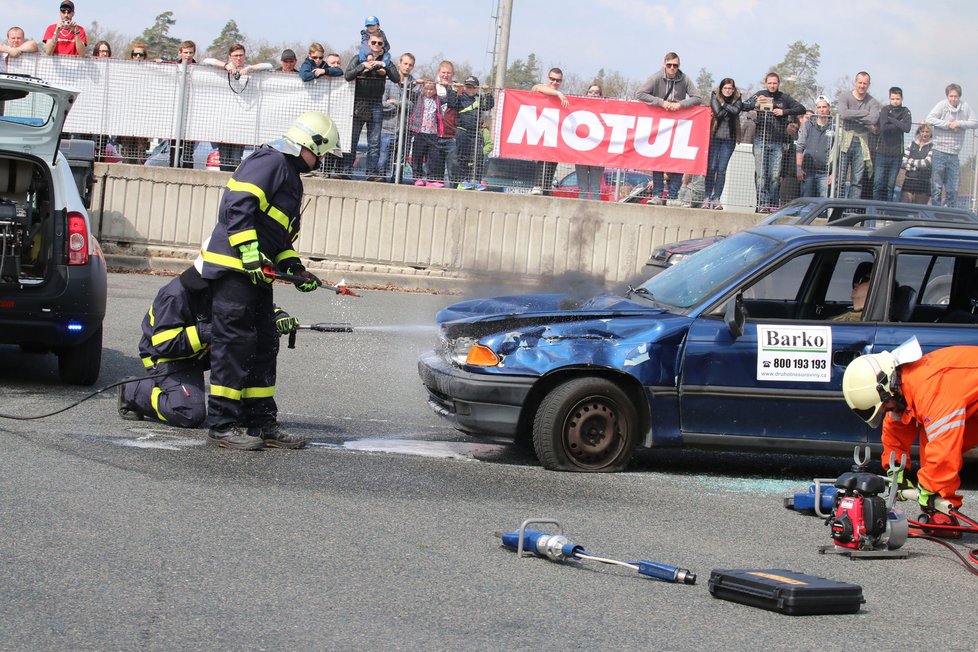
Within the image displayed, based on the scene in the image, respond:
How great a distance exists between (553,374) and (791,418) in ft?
4.55

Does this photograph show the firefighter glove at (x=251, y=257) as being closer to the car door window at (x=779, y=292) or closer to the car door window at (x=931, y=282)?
the car door window at (x=779, y=292)

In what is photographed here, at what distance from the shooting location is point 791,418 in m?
6.99

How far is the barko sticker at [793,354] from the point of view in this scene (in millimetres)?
6941

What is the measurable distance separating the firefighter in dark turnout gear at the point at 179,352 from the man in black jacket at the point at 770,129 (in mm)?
10467

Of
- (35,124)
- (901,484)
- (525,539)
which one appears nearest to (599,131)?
(35,124)

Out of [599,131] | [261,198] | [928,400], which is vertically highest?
[599,131]

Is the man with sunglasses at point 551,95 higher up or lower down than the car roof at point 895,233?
higher up

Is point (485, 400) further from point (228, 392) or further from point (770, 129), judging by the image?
point (770, 129)

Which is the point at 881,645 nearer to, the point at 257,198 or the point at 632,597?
the point at 632,597

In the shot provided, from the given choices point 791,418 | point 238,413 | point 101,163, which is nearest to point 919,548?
point 791,418

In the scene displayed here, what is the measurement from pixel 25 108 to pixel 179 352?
6.96 meters

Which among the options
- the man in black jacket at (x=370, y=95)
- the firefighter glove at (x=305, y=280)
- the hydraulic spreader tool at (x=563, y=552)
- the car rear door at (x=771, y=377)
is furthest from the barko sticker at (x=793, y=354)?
the man in black jacket at (x=370, y=95)

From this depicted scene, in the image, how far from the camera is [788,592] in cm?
480

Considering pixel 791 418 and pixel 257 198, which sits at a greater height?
pixel 257 198
